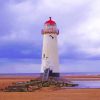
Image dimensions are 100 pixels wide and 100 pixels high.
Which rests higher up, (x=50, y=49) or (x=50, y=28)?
(x=50, y=28)

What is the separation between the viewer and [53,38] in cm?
3859

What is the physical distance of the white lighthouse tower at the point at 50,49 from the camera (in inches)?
1505

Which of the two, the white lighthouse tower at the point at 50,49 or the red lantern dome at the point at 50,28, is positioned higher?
the red lantern dome at the point at 50,28

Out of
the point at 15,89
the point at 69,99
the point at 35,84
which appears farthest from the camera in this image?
the point at 35,84

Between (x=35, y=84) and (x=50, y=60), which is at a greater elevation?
(x=50, y=60)

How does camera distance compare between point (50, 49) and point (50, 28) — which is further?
point (50, 28)

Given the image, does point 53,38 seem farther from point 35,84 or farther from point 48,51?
point 35,84

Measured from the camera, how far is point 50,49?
38.3 metres

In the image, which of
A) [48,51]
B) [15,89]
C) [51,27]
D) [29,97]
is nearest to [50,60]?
[48,51]

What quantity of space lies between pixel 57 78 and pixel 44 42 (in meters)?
3.93

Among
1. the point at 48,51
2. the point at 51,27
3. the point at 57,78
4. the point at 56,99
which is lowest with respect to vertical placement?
→ the point at 56,99

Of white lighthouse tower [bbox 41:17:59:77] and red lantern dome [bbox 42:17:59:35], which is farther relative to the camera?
red lantern dome [bbox 42:17:59:35]

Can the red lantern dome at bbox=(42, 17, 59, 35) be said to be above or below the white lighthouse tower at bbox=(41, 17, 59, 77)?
above

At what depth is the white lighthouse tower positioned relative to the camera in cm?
3823
